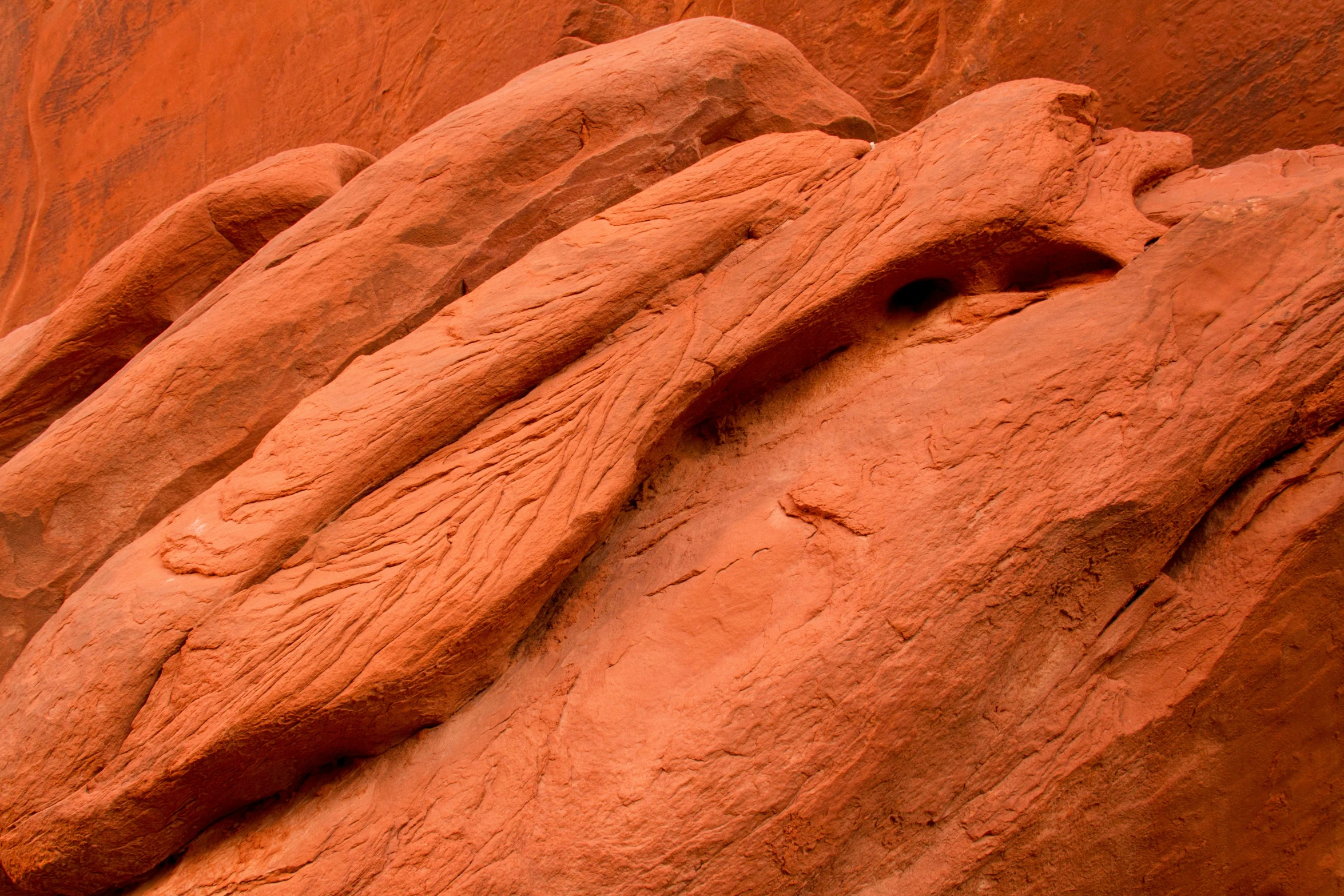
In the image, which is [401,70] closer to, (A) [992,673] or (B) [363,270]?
(B) [363,270]

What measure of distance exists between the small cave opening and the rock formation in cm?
1

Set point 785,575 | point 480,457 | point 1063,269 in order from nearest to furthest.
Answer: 1. point 785,575
2. point 480,457
3. point 1063,269

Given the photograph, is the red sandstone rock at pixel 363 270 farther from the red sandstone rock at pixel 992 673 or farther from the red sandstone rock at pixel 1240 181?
the red sandstone rock at pixel 1240 181

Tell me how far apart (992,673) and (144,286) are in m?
3.36

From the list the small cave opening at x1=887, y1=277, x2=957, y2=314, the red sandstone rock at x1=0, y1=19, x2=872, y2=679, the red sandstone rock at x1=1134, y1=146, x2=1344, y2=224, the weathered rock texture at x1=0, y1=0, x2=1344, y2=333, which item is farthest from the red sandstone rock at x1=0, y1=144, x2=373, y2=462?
the red sandstone rock at x1=1134, y1=146, x2=1344, y2=224

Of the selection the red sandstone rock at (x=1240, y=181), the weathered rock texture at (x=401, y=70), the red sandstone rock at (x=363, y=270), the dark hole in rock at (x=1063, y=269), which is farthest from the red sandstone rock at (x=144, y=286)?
the red sandstone rock at (x=1240, y=181)

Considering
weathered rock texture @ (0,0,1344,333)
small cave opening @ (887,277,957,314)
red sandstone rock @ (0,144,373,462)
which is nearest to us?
small cave opening @ (887,277,957,314)

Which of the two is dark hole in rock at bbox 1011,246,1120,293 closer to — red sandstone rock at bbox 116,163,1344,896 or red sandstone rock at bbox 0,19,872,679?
red sandstone rock at bbox 116,163,1344,896

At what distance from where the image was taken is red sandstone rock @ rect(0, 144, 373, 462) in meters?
3.65

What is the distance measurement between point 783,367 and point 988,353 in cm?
59

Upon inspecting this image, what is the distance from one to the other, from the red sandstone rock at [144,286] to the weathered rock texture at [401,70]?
51.3 inches

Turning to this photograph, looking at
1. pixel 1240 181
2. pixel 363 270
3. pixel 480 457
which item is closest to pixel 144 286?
pixel 363 270

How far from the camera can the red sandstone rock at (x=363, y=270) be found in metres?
3.04

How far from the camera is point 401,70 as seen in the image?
16.3ft
